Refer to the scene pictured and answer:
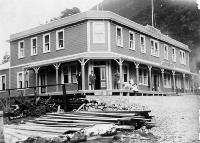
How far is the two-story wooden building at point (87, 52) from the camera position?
82.1 ft

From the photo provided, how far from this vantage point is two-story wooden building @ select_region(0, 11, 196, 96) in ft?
82.1

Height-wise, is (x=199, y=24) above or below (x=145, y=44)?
above

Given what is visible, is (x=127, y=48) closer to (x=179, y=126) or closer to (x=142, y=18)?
(x=179, y=126)

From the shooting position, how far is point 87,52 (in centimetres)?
2481

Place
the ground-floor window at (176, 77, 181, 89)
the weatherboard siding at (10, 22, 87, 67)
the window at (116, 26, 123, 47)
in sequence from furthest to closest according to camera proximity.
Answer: the ground-floor window at (176, 77, 181, 89)
the window at (116, 26, 123, 47)
the weatherboard siding at (10, 22, 87, 67)

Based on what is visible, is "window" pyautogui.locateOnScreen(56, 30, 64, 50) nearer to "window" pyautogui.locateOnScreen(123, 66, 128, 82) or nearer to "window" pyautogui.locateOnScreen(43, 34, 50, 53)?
"window" pyautogui.locateOnScreen(43, 34, 50, 53)

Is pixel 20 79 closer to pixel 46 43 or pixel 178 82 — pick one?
pixel 46 43

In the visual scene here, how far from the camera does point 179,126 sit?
37.5 feet

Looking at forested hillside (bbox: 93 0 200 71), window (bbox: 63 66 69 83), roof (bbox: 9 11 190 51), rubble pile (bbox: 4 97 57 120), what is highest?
forested hillside (bbox: 93 0 200 71)

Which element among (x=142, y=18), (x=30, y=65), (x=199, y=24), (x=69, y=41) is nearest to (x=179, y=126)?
(x=69, y=41)

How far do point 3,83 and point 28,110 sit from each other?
1805 cm

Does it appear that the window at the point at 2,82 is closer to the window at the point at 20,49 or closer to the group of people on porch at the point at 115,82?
the window at the point at 20,49

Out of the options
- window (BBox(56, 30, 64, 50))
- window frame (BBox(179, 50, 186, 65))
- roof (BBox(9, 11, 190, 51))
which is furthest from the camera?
window frame (BBox(179, 50, 186, 65))

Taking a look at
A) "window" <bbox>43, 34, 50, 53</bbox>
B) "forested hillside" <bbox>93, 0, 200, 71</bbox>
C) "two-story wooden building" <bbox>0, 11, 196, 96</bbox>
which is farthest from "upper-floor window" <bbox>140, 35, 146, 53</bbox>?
"forested hillside" <bbox>93, 0, 200, 71</bbox>
